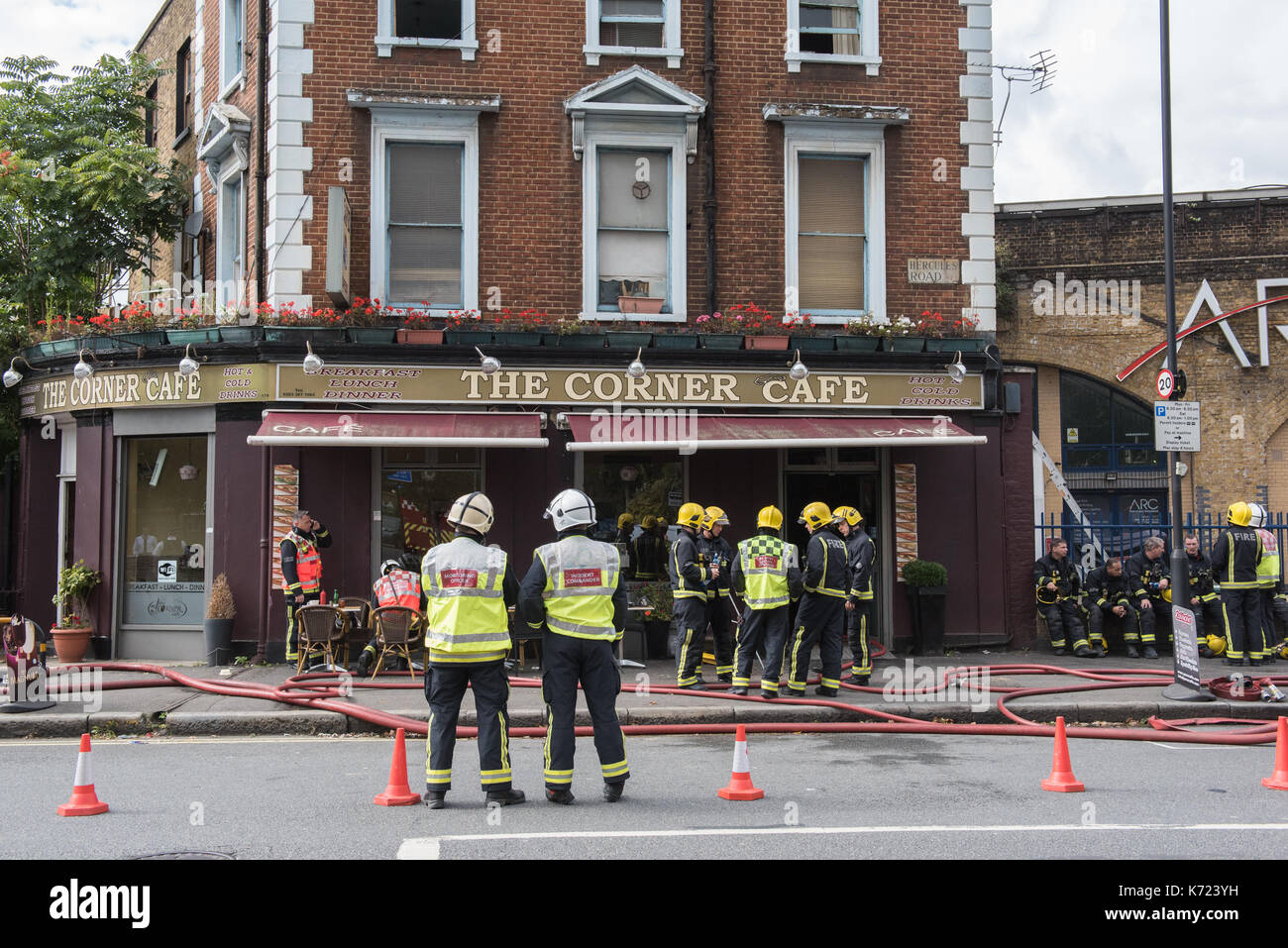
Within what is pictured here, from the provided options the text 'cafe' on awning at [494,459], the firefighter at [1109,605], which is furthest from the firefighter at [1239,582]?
the text 'cafe' on awning at [494,459]

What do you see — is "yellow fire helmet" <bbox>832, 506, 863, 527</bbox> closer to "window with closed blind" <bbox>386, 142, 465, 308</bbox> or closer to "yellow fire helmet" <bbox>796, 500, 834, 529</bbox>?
"yellow fire helmet" <bbox>796, 500, 834, 529</bbox>

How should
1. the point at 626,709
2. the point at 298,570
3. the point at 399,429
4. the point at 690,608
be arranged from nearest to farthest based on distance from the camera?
1. the point at 626,709
2. the point at 690,608
3. the point at 298,570
4. the point at 399,429

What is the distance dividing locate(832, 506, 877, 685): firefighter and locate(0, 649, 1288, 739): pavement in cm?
28

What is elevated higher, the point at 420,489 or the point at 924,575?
the point at 420,489

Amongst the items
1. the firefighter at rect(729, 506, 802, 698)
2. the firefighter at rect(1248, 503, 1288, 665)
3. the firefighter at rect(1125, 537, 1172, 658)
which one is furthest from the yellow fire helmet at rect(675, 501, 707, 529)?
the firefighter at rect(1248, 503, 1288, 665)

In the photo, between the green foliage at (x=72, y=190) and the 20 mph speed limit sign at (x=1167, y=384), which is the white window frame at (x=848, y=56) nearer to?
the 20 mph speed limit sign at (x=1167, y=384)

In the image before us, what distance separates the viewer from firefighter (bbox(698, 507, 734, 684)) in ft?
39.1

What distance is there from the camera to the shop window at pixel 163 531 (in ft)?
47.4

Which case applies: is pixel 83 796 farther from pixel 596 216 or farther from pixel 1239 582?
pixel 1239 582

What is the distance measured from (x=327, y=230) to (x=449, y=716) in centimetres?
826

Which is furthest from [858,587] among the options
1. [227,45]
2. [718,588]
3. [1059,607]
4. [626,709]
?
[227,45]

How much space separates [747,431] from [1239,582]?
6.15 metres

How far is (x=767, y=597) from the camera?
1089 centimetres
